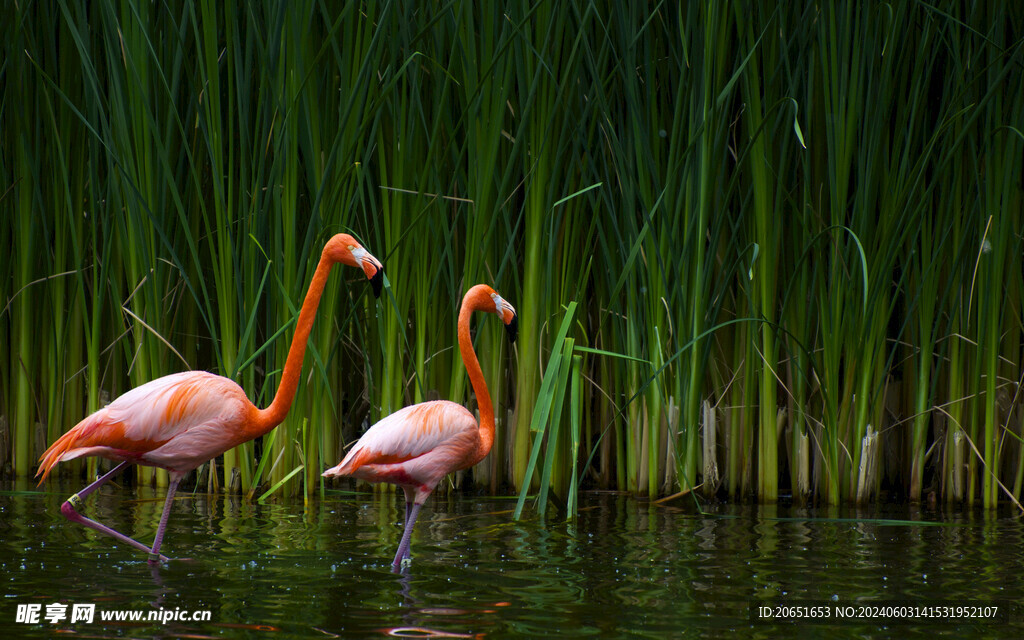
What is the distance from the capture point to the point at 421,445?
438cm

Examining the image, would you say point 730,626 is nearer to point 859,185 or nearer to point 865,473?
point 865,473

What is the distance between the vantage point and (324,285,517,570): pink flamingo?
4.34 meters

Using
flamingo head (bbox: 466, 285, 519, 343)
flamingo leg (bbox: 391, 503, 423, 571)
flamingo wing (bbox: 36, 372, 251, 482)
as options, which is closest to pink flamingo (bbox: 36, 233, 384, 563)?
flamingo wing (bbox: 36, 372, 251, 482)

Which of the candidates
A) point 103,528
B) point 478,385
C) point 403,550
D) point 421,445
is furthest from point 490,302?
point 103,528

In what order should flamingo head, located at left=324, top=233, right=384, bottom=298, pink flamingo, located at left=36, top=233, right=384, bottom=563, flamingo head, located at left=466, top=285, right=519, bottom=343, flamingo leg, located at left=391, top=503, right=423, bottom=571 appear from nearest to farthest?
flamingo leg, located at left=391, top=503, right=423, bottom=571 → flamingo head, located at left=324, top=233, right=384, bottom=298 → pink flamingo, located at left=36, top=233, right=384, bottom=563 → flamingo head, located at left=466, top=285, right=519, bottom=343

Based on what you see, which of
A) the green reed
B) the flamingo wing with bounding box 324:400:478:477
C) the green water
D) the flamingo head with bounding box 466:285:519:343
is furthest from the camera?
the green reed

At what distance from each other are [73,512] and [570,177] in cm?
266

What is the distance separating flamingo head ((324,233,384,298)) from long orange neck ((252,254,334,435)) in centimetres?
8

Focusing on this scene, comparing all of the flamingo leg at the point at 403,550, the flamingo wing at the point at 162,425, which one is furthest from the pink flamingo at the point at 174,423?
the flamingo leg at the point at 403,550

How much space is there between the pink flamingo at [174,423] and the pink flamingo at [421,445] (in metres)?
0.38

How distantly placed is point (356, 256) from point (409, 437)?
76 cm

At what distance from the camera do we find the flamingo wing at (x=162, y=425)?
13.6 feet

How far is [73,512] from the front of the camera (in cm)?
411

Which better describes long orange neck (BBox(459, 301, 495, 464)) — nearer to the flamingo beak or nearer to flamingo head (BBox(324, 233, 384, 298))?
flamingo head (BBox(324, 233, 384, 298))
